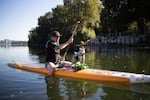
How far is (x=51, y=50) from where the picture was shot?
13.5 metres

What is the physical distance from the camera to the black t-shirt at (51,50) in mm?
13316

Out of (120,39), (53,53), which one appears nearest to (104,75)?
(53,53)

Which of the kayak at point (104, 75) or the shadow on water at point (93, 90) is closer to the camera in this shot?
the shadow on water at point (93, 90)

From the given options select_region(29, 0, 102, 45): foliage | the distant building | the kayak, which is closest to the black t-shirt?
the kayak

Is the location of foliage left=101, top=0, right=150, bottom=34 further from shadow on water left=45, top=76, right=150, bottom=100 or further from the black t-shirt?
shadow on water left=45, top=76, right=150, bottom=100

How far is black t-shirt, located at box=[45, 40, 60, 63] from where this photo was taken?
1332cm

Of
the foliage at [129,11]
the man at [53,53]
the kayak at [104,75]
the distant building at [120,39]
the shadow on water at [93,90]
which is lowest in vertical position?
the shadow on water at [93,90]

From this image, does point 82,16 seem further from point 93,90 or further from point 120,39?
point 93,90

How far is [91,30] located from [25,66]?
2005 inches

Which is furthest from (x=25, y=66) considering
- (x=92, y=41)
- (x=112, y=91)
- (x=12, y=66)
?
(x=92, y=41)

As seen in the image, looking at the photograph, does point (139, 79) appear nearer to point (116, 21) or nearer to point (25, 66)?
point (25, 66)

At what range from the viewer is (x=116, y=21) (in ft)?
188

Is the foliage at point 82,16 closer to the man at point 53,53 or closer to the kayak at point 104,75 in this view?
the kayak at point 104,75

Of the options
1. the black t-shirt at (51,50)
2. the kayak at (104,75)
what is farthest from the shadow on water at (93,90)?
the black t-shirt at (51,50)
